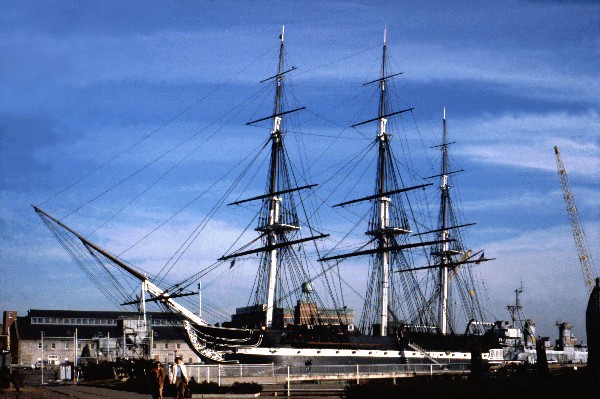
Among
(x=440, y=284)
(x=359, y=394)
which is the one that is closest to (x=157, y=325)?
(x=440, y=284)

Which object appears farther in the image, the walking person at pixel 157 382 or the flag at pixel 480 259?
the flag at pixel 480 259

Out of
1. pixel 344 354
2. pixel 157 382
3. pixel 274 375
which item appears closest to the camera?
pixel 157 382

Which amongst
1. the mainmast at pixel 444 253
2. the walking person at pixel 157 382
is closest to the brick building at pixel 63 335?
the mainmast at pixel 444 253

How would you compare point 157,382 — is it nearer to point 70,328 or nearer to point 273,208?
point 273,208

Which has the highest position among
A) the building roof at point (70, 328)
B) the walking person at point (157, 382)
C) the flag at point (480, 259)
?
the flag at point (480, 259)

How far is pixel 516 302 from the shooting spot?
106m

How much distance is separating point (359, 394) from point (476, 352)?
12070mm

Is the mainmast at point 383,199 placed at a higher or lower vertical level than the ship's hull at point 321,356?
higher

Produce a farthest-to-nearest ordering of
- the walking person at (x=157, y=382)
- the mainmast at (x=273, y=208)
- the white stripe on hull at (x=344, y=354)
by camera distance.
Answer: the mainmast at (x=273, y=208)
the white stripe on hull at (x=344, y=354)
the walking person at (x=157, y=382)

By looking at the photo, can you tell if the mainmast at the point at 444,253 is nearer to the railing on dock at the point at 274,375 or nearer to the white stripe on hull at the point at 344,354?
the white stripe on hull at the point at 344,354

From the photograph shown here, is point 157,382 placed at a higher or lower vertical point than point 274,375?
higher

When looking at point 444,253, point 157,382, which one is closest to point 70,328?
point 444,253

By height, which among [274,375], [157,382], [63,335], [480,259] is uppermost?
[480,259]

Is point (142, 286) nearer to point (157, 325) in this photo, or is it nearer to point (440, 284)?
point (440, 284)
